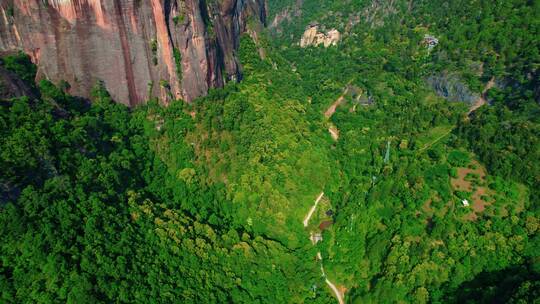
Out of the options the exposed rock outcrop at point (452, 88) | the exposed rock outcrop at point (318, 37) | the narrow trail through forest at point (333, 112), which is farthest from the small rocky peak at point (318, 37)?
the exposed rock outcrop at point (452, 88)

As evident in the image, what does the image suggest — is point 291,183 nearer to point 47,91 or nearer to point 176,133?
point 176,133

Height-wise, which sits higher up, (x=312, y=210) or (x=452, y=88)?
(x=452, y=88)

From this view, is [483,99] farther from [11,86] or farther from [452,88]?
[11,86]

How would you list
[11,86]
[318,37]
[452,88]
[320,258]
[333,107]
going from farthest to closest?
[318,37], [333,107], [452,88], [320,258], [11,86]

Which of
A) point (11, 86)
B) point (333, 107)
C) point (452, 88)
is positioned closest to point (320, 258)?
point (333, 107)

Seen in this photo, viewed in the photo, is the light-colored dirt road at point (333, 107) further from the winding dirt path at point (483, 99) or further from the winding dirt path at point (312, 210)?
the winding dirt path at point (483, 99)

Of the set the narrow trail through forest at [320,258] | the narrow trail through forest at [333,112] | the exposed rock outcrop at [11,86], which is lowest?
the narrow trail through forest at [320,258]
